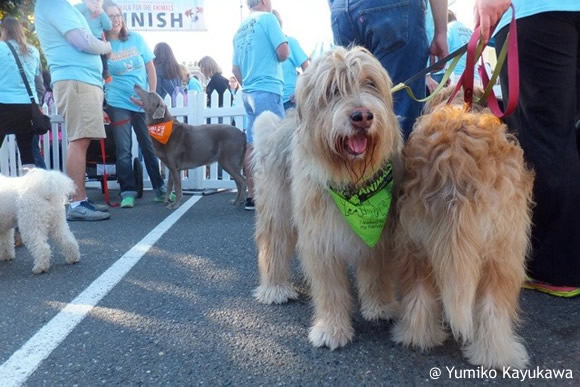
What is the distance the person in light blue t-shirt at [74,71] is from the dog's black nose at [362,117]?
14.7 ft

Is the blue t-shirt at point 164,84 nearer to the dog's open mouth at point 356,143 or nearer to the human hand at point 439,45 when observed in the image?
the human hand at point 439,45

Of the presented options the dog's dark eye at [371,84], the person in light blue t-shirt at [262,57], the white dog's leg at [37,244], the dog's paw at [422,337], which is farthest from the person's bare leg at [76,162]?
the dog's paw at [422,337]

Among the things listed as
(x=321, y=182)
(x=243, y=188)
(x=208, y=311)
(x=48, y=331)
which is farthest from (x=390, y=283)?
(x=243, y=188)

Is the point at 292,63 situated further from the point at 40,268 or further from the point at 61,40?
the point at 40,268

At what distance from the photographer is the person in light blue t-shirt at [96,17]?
21.6 feet

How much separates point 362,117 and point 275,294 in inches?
57.4

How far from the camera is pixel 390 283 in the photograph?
2.76 m

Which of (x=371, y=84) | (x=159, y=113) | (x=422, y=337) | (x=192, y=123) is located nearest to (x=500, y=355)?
(x=422, y=337)

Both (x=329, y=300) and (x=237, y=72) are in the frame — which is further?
(x=237, y=72)

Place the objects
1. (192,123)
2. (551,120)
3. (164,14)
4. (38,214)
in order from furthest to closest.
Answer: (164,14) < (192,123) < (38,214) < (551,120)

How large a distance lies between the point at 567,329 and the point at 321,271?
52.7 inches

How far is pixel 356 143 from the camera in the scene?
7.41ft

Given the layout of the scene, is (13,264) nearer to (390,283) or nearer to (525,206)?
(390,283)

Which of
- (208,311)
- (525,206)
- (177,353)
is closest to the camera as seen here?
(525,206)
